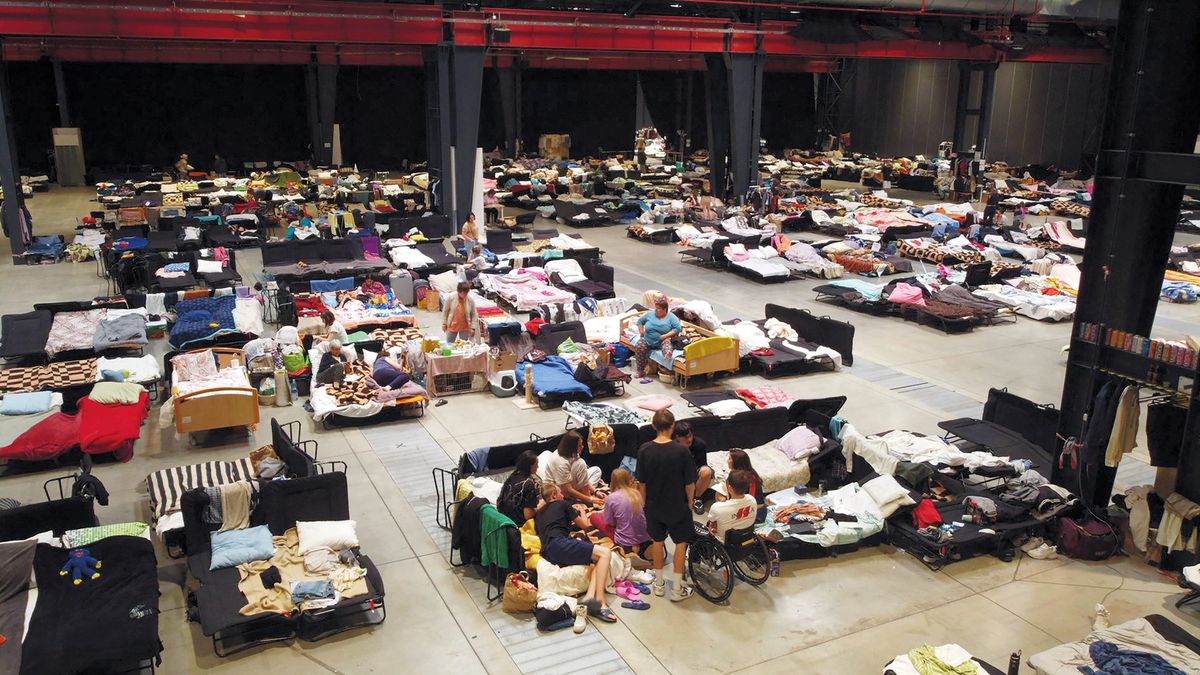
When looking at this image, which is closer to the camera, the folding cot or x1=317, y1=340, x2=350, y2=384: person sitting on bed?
the folding cot

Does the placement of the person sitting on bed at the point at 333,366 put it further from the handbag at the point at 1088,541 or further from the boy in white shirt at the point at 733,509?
the handbag at the point at 1088,541

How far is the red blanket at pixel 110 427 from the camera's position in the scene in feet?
37.3

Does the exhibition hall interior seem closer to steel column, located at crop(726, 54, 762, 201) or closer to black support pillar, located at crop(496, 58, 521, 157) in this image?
steel column, located at crop(726, 54, 762, 201)

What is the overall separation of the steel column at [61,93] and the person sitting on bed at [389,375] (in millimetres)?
34018

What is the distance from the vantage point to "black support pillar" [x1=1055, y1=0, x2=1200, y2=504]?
9.20m

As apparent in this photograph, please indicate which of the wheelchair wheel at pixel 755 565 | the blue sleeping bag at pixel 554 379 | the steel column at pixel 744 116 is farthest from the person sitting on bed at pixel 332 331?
the steel column at pixel 744 116

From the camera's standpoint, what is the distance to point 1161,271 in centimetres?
986

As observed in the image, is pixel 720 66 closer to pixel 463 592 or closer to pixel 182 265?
pixel 182 265

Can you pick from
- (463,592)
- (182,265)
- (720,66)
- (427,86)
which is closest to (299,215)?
(427,86)

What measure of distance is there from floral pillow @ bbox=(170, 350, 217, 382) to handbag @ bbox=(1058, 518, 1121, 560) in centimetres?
1084

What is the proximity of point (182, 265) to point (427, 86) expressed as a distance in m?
9.52

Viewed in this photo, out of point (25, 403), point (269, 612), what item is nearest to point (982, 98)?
point (25, 403)

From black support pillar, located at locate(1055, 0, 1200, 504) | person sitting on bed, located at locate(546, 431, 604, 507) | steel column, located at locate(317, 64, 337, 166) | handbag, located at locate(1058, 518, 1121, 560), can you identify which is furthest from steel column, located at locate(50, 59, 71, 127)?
handbag, located at locate(1058, 518, 1121, 560)

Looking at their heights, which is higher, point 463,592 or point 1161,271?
point 1161,271
